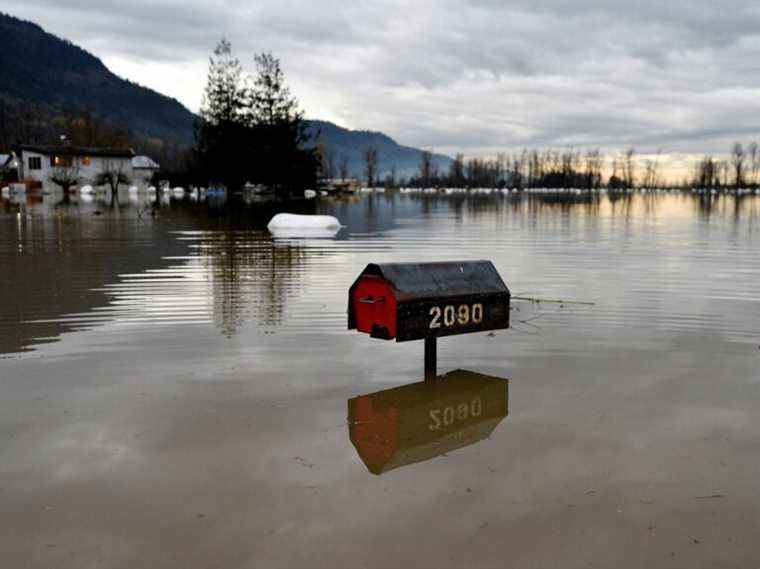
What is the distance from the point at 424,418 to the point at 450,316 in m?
1.18

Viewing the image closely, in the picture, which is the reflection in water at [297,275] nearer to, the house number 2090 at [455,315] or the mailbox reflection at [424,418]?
the mailbox reflection at [424,418]

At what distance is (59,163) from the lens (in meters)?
89.7

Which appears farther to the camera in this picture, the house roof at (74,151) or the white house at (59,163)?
the white house at (59,163)

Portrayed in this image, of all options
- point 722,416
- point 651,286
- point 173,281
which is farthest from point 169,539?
point 651,286

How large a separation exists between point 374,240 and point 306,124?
54992 mm

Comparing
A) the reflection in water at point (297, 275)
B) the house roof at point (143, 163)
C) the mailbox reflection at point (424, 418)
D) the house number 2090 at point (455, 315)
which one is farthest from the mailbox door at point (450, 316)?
the house roof at point (143, 163)

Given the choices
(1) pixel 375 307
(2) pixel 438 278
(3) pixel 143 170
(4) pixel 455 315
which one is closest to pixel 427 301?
(2) pixel 438 278

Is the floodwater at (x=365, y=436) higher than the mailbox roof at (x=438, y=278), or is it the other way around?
the mailbox roof at (x=438, y=278)

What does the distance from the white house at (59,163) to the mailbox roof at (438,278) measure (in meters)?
90.1

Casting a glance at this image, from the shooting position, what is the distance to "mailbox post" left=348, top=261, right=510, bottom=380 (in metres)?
6.55

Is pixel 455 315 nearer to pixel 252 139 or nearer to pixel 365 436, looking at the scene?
pixel 365 436

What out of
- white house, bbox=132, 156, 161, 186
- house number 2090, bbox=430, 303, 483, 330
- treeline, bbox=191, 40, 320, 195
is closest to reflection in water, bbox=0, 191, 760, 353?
house number 2090, bbox=430, 303, 483, 330

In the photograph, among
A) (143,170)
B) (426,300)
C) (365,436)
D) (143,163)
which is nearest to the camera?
(365,436)

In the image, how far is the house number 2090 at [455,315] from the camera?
267 inches
